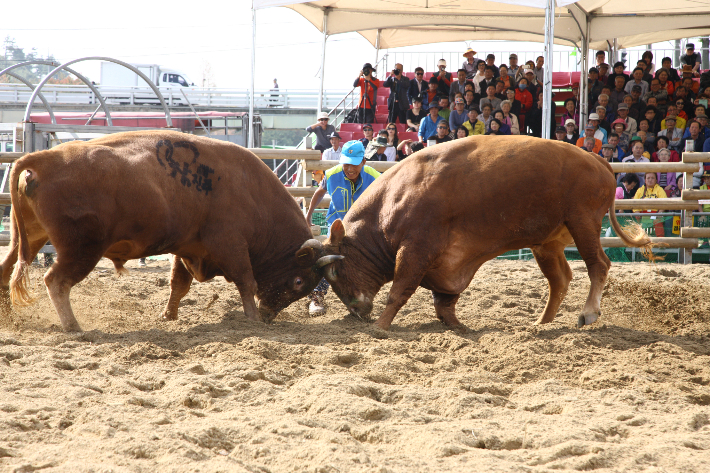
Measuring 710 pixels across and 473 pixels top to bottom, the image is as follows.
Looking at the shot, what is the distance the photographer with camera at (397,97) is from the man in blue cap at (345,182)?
692 cm

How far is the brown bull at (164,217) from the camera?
4109 mm

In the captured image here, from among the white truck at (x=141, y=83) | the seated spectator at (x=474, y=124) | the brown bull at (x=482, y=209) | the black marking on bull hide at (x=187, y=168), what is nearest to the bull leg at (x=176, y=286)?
the black marking on bull hide at (x=187, y=168)

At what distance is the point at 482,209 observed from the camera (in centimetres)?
472

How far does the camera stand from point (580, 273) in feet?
23.5

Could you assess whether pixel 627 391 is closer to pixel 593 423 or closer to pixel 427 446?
pixel 593 423

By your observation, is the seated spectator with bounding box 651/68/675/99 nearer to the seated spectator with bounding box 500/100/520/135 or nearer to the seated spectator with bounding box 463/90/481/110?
the seated spectator with bounding box 500/100/520/135

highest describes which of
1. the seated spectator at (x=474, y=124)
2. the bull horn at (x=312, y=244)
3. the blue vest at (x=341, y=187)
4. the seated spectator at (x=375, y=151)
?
the seated spectator at (x=474, y=124)

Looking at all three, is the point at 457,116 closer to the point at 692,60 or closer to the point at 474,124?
the point at 474,124

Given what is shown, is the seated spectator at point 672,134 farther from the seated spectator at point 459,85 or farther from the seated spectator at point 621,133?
the seated spectator at point 459,85

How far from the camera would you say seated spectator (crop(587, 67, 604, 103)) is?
11828mm

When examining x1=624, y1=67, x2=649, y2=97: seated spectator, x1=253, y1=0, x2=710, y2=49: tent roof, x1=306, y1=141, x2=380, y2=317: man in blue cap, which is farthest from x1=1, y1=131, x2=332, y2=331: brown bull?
x1=624, y1=67, x2=649, y2=97: seated spectator

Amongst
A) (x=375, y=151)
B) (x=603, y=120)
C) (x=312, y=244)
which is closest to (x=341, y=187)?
(x=312, y=244)

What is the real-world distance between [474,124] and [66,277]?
781 cm

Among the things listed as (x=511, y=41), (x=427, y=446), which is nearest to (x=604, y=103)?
(x=511, y=41)
